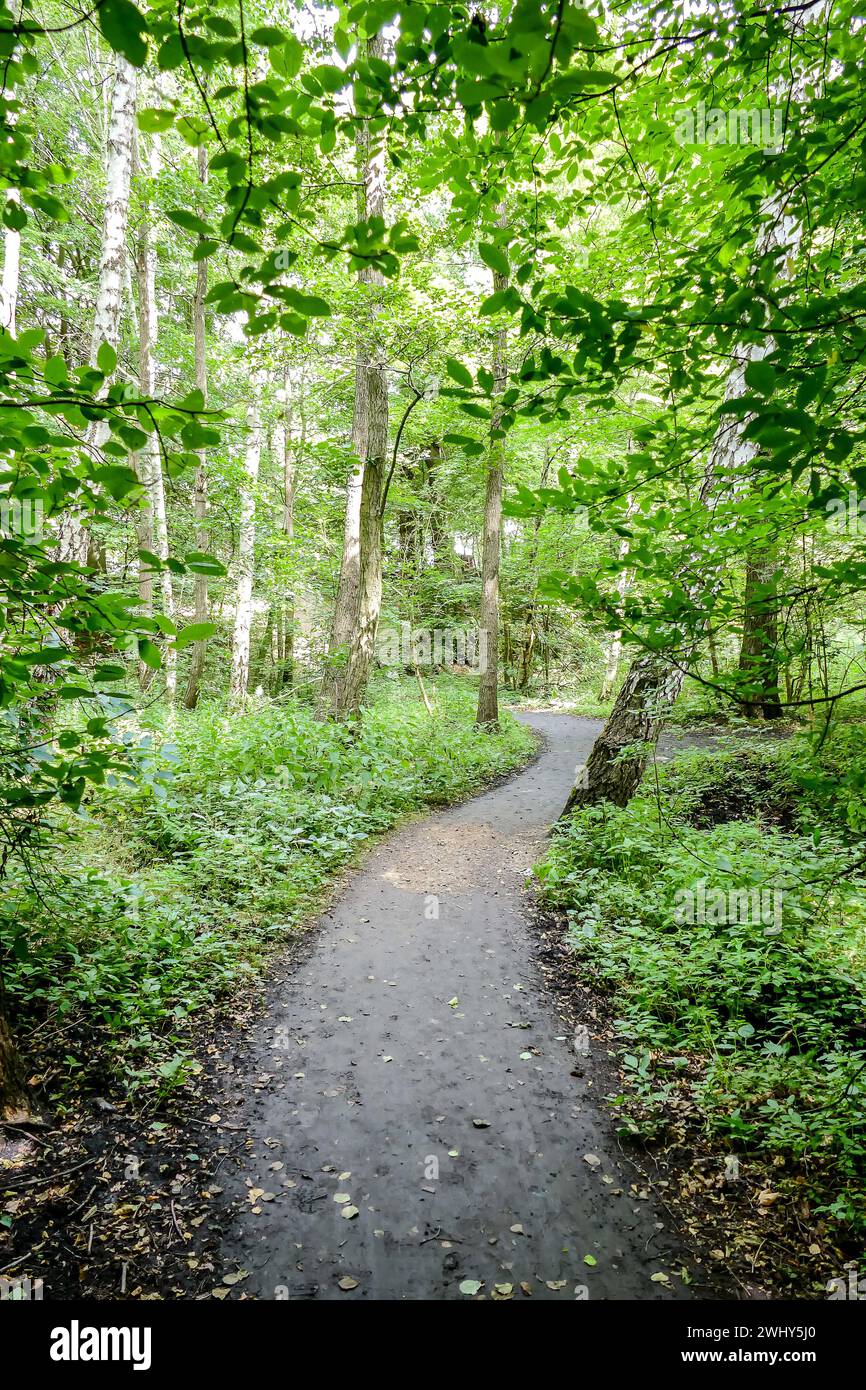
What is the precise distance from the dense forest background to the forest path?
0.50 meters

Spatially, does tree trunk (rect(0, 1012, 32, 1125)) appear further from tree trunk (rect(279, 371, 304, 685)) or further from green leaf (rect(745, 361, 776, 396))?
tree trunk (rect(279, 371, 304, 685))

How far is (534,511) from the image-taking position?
2439 mm

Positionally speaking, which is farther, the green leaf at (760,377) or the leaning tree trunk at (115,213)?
the leaning tree trunk at (115,213)

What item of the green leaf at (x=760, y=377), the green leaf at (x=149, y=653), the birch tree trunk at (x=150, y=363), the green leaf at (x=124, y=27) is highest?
the birch tree trunk at (x=150, y=363)

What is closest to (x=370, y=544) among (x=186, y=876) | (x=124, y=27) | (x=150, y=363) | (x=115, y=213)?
(x=115, y=213)

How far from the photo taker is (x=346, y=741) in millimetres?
9141

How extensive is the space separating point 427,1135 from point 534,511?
3475 mm

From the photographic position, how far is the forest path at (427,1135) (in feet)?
8.66

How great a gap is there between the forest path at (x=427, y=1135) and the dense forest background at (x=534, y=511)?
50 centimetres

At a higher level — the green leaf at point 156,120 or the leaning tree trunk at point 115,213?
the leaning tree trunk at point 115,213

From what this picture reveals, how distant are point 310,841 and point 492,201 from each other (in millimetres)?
6094

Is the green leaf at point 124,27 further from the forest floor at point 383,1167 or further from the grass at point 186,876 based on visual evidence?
the forest floor at point 383,1167

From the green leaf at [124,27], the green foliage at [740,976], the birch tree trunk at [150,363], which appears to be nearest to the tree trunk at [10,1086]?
→ the green foliage at [740,976]

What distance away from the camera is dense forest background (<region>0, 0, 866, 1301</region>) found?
5.69ft
